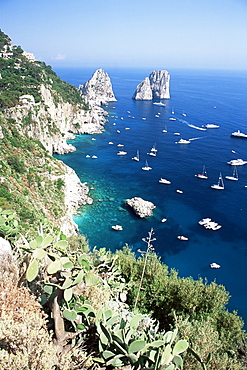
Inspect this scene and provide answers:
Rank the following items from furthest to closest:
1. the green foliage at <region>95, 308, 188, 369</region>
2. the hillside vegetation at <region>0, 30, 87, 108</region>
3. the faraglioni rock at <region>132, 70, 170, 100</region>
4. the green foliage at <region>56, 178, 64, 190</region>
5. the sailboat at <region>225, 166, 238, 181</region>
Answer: the faraglioni rock at <region>132, 70, 170, 100</region> → the sailboat at <region>225, 166, 238, 181</region> → the hillside vegetation at <region>0, 30, 87, 108</region> → the green foliage at <region>56, 178, 64, 190</region> → the green foliage at <region>95, 308, 188, 369</region>

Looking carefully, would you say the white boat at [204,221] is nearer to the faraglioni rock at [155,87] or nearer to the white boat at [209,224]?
the white boat at [209,224]


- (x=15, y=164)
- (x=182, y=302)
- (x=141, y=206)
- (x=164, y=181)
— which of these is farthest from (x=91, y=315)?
(x=164, y=181)

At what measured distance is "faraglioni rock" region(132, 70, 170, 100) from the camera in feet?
367

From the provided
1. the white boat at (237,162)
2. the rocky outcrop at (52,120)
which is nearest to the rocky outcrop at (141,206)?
the rocky outcrop at (52,120)

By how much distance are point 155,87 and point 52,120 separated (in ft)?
260

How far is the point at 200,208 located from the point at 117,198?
440 inches

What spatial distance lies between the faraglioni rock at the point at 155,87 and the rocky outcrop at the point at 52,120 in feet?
142

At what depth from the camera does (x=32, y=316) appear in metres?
4.29

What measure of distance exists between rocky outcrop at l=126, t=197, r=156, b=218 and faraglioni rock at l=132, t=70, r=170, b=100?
280 feet

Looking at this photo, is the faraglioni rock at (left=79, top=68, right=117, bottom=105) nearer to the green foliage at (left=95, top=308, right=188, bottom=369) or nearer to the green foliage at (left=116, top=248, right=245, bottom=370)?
the green foliage at (left=116, top=248, right=245, bottom=370)

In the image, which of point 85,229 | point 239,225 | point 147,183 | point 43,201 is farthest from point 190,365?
point 147,183

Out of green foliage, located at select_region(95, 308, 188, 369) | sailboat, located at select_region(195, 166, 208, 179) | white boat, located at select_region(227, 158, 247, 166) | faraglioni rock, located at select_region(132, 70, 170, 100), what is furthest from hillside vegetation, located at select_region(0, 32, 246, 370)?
faraglioni rock, located at select_region(132, 70, 170, 100)

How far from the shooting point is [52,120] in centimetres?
4731

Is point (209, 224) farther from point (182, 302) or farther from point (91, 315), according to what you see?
point (91, 315)
